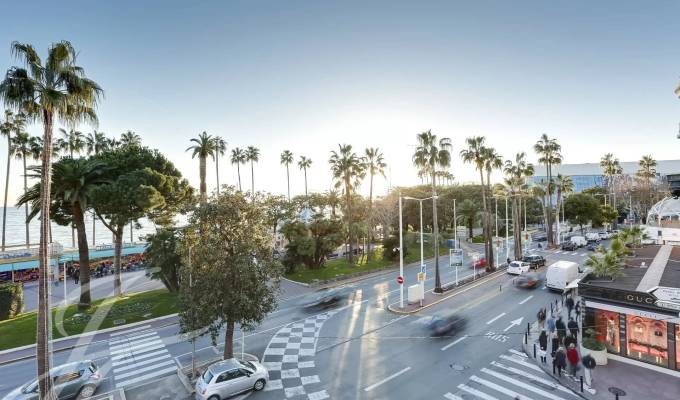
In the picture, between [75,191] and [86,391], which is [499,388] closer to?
[86,391]

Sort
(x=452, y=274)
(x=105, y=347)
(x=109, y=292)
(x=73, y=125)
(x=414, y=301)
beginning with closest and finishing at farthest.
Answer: (x=73, y=125) < (x=105, y=347) < (x=414, y=301) < (x=109, y=292) < (x=452, y=274)

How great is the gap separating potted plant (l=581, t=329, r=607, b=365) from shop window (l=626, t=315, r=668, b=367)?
1.41 m

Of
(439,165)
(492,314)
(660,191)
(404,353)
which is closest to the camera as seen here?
(404,353)

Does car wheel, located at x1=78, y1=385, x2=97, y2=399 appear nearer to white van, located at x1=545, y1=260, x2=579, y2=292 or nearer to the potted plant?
the potted plant

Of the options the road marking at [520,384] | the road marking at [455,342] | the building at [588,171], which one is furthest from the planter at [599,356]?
the building at [588,171]

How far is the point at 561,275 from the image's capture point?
102 feet

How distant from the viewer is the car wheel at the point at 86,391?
650 inches

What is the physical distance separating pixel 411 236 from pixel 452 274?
1172cm

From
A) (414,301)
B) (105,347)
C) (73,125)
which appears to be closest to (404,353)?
(414,301)

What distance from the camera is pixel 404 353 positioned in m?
20.2

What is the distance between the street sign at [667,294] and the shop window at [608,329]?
2157mm

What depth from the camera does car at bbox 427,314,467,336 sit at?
2356 cm

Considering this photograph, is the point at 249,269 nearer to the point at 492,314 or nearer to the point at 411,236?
the point at 492,314

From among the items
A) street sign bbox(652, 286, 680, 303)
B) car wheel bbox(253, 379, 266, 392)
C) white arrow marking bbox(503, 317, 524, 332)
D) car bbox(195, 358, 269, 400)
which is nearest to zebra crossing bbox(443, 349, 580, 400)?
white arrow marking bbox(503, 317, 524, 332)
